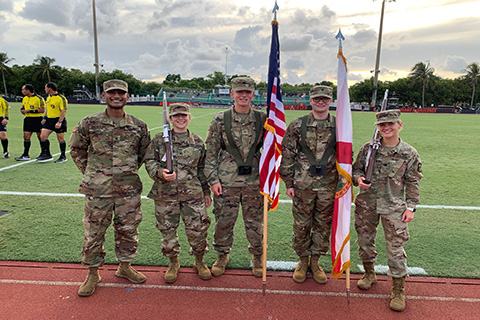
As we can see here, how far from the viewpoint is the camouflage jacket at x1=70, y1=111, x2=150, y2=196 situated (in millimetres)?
3492

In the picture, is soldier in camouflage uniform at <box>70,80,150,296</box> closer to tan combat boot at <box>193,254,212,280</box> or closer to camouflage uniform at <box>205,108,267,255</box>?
tan combat boot at <box>193,254,212,280</box>

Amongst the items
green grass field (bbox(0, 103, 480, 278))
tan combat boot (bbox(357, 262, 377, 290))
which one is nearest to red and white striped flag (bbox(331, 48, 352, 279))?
tan combat boot (bbox(357, 262, 377, 290))

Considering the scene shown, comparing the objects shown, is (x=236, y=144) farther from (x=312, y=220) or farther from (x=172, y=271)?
(x=172, y=271)

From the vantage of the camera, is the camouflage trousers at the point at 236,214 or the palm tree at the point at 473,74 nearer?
the camouflage trousers at the point at 236,214

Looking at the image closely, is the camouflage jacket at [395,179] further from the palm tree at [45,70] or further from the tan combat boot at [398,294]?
the palm tree at [45,70]

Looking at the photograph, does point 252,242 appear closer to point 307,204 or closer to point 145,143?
point 307,204

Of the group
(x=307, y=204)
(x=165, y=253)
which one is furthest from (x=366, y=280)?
(x=165, y=253)

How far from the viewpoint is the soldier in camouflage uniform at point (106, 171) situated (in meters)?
3.48

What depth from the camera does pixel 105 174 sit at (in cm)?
351

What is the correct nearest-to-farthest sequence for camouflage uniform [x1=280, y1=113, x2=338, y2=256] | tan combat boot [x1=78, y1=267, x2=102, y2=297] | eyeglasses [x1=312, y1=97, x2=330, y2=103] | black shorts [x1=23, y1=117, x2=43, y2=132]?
1. tan combat boot [x1=78, y1=267, x2=102, y2=297]
2. eyeglasses [x1=312, y1=97, x2=330, y2=103]
3. camouflage uniform [x1=280, y1=113, x2=338, y2=256]
4. black shorts [x1=23, y1=117, x2=43, y2=132]

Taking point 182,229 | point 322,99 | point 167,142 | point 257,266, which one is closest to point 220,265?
point 257,266

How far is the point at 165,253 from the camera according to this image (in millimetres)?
3766

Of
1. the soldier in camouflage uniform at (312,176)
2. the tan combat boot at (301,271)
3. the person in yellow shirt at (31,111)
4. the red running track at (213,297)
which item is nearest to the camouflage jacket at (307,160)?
the soldier in camouflage uniform at (312,176)

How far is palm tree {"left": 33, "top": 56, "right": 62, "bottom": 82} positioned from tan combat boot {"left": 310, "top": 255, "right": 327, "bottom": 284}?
276ft
